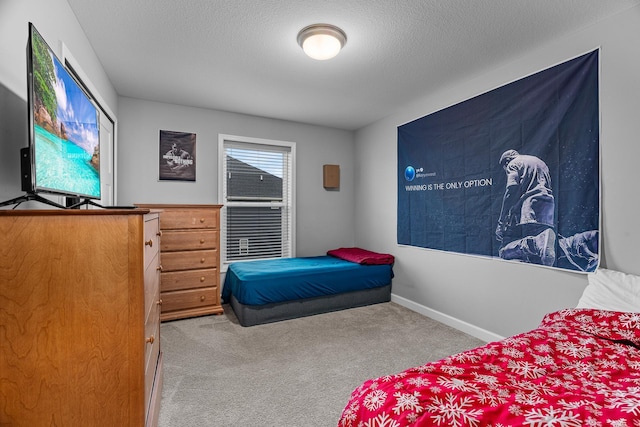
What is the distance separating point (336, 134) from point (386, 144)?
0.94m

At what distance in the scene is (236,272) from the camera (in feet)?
11.7

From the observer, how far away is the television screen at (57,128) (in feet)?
3.55

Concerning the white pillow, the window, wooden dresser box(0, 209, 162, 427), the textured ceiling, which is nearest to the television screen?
wooden dresser box(0, 209, 162, 427)

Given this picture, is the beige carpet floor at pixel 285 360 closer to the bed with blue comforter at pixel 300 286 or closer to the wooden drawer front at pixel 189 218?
the bed with blue comforter at pixel 300 286

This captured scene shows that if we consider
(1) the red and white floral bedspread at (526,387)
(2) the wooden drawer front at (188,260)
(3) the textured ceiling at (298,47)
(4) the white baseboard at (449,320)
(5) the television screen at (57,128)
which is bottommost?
(4) the white baseboard at (449,320)

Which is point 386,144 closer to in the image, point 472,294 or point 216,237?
point 472,294

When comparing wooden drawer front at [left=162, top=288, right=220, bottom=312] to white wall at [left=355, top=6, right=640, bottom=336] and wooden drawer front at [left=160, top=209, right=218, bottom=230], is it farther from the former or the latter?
white wall at [left=355, top=6, right=640, bottom=336]

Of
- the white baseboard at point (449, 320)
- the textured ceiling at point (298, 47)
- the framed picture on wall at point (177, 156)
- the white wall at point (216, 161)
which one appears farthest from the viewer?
the framed picture on wall at point (177, 156)

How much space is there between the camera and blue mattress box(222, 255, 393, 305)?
3.30 m

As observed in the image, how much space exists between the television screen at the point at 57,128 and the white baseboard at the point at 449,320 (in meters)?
3.23

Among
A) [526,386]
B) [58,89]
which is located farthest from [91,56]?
[526,386]

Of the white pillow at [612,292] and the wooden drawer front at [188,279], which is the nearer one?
the white pillow at [612,292]

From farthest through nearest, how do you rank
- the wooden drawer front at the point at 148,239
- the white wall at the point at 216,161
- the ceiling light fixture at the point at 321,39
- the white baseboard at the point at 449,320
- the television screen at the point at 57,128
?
the white wall at the point at 216,161, the white baseboard at the point at 449,320, the ceiling light fixture at the point at 321,39, the wooden drawer front at the point at 148,239, the television screen at the point at 57,128

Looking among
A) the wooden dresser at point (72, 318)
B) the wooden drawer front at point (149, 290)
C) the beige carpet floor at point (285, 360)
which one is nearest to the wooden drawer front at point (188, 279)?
the beige carpet floor at point (285, 360)
